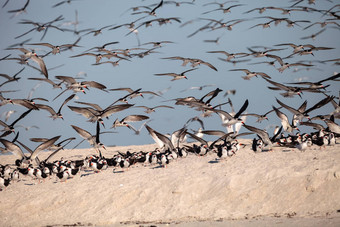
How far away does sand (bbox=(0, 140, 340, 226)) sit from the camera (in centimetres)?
1489

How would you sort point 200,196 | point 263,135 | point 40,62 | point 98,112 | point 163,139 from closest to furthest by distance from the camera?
point 200,196
point 98,112
point 263,135
point 163,139
point 40,62

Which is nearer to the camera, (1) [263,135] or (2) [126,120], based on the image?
(1) [263,135]

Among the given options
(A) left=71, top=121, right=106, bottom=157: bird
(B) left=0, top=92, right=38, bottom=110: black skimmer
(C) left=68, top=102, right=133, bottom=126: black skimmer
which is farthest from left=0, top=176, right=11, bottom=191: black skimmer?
(C) left=68, top=102, right=133, bottom=126: black skimmer

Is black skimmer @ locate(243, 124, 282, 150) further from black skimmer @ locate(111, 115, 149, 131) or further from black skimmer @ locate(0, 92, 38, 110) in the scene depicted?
black skimmer @ locate(0, 92, 38, 110)

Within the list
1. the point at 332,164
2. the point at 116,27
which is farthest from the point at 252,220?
the point at 116,27

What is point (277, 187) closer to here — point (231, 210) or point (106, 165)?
point (231, 210)

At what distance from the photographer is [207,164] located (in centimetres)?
2220

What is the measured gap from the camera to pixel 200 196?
17344mm

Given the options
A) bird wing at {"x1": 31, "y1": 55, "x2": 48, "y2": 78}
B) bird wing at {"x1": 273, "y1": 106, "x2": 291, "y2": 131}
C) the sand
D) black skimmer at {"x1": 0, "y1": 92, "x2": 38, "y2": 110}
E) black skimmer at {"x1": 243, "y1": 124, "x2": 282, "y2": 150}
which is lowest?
the sand

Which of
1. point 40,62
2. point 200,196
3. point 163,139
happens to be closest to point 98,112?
point 163,139

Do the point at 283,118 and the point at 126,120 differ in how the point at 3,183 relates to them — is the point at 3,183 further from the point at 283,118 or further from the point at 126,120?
the point at 283,118

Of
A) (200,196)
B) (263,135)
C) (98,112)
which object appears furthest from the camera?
(263,135)

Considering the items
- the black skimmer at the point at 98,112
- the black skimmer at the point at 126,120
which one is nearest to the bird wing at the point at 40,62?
the black skimmer at the point at 98,112

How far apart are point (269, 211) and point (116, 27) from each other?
1728 centimetres
